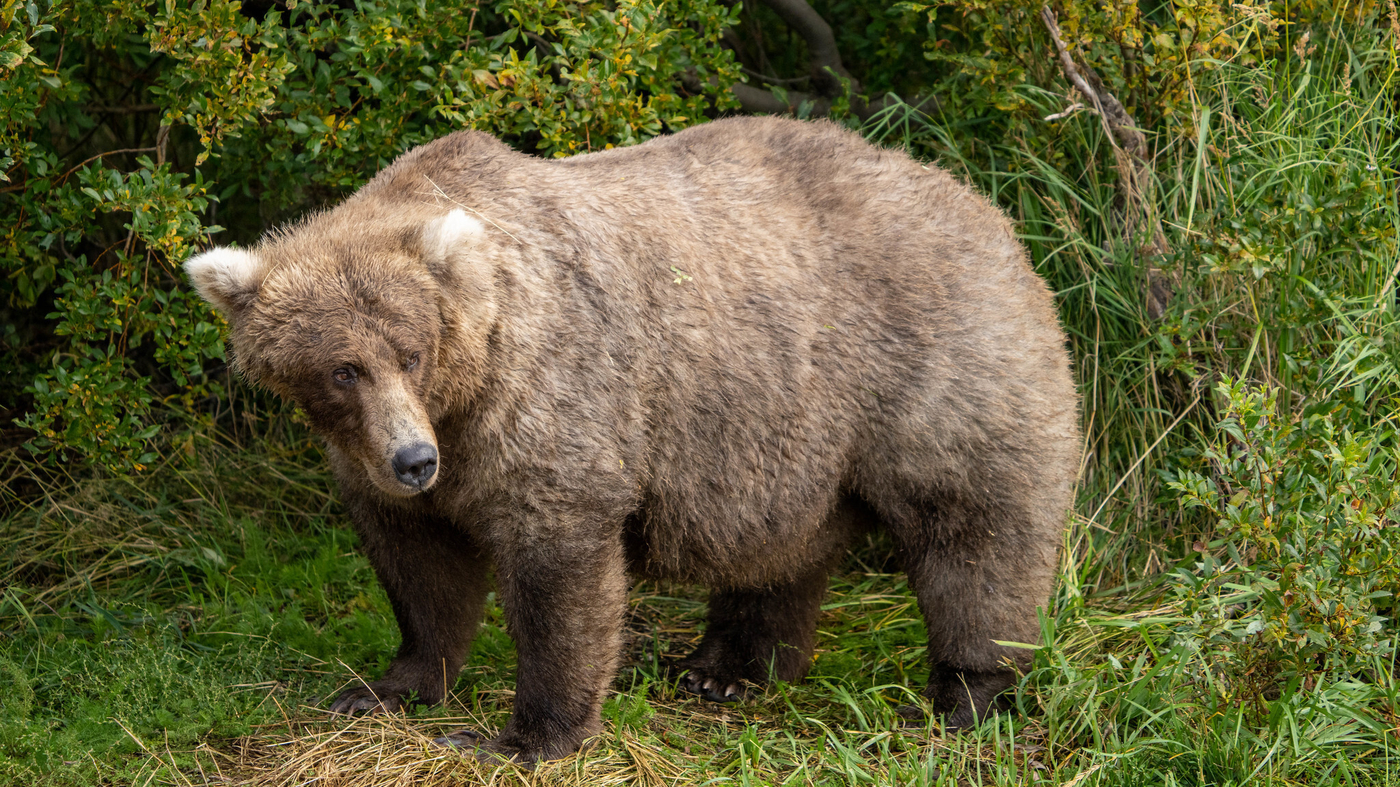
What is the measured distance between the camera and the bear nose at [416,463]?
379 centimetres

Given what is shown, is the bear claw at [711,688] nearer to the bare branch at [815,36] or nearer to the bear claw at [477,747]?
the bear claw at [477,747]

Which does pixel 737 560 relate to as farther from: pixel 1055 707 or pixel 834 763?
pixel 1055 707

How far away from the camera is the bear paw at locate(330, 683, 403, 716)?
4.95 meters

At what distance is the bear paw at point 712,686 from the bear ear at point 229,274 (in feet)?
8.54

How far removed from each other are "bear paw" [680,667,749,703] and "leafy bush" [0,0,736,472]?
2.37 m

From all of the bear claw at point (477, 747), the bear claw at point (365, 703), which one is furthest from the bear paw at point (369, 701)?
the bear claw at point (477, 747)

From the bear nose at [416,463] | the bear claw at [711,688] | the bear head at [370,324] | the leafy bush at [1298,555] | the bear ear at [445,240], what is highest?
the bear ear at [445,240]

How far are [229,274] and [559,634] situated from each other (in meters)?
1.61

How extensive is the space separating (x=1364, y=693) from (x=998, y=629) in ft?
4.12

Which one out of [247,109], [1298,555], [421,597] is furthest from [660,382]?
[1298,555]

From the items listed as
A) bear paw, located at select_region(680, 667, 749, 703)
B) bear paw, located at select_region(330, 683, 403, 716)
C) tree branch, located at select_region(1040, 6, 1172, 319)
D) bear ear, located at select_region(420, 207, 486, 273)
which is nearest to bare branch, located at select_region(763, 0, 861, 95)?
tree branch, located at select_region(1040, 6, 1172, 319)

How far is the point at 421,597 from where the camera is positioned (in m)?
4.91

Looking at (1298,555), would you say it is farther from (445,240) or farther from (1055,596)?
(445,240)

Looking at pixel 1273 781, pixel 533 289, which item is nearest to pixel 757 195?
pixel 533 289
